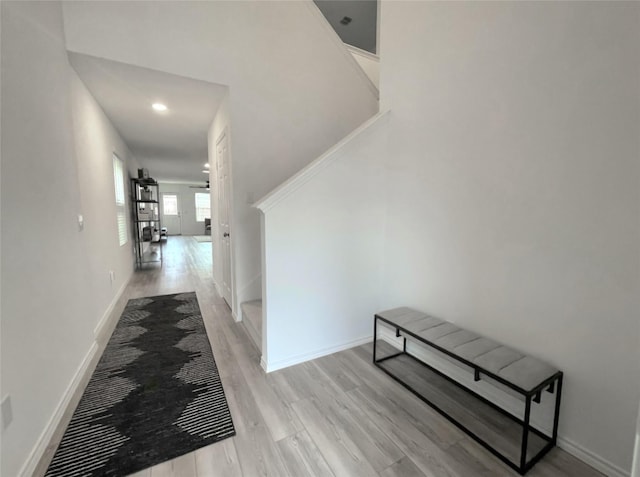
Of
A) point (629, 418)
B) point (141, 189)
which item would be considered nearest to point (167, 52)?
point (629, 418)

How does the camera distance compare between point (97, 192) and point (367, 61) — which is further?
point (367, 61)

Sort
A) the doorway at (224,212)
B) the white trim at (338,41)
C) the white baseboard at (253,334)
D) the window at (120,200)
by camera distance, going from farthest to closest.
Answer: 1. the window at (120,200)
2. the doorway at (224,212)
3. the white trim at (338,41)
4. the white baseboard at (253,334)

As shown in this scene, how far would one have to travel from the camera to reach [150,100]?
2.99 meters

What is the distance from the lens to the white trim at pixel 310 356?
2.09 meters

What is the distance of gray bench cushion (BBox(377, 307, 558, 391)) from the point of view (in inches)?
52.4

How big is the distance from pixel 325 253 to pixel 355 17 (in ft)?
16.9

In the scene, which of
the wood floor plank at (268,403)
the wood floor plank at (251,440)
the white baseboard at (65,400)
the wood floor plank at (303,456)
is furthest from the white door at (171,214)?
the wood floor plank at (303,456)

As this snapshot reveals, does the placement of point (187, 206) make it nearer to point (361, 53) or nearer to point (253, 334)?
point (361, 53)

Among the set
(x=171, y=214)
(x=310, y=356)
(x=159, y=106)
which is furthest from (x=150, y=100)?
(x=171, y=214)

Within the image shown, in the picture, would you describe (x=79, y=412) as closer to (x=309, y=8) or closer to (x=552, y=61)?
(x=552, y=61)

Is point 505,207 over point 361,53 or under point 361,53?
under

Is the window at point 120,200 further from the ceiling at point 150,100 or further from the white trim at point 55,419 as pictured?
the white trim at point 55,419

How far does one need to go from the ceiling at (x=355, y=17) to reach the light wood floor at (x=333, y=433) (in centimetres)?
563

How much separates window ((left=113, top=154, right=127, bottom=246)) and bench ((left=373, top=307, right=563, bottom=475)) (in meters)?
4.18
